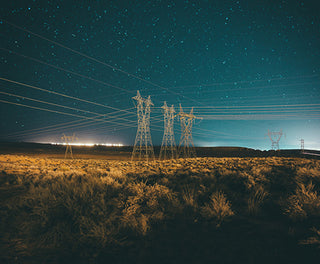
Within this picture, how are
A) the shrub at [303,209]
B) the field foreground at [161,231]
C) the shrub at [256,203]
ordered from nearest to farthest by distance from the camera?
the field foreground at [161,231], the shrub at [303,209], the shrub at [256,203]

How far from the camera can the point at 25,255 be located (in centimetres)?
444

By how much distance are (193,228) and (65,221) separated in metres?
4.02

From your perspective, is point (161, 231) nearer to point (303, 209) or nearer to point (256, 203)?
point (256, 203)

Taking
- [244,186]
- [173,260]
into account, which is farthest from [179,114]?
[173,260]

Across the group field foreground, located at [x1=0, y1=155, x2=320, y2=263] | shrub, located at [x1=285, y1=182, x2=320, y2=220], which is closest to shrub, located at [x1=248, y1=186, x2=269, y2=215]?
field foreground, located at [x1=0, y1=155, x2=320, y2=263]

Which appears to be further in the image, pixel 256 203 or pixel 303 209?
pixel 256 203

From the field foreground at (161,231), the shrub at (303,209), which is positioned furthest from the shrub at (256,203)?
the shrub at (303,209)

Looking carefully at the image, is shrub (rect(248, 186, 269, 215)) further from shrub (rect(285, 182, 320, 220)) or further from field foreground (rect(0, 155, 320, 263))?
shrub (rect(285, 182, 320, 220))

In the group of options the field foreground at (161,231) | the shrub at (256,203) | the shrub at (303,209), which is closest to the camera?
the field foreground at (161,231)

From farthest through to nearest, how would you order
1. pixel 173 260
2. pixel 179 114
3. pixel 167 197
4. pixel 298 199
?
pixel 179 114, pixel 167 197, pixel 298 199, pixel 173 260

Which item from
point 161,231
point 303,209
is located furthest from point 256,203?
point 161,231

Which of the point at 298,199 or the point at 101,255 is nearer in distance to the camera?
the point at 101,255

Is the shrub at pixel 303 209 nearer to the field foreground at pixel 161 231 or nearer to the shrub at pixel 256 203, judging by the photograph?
the field foreground at pixel 161 231

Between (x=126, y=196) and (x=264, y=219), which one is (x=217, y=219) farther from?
(x=126, y=196)
